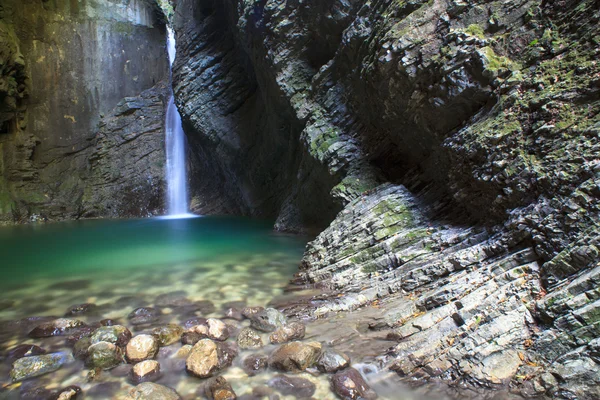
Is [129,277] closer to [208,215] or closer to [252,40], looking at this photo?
[252,40]

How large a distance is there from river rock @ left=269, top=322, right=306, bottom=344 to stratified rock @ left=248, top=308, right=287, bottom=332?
158 millimetres

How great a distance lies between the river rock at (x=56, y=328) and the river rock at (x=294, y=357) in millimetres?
3405

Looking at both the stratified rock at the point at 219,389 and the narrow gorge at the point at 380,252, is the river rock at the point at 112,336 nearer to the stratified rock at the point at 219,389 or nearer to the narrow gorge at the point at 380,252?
the narrow gorge at the point at 380,252

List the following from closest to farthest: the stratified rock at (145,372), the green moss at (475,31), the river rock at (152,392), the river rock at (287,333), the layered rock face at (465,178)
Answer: the river rock at (152,392)
the layered rock face at (465,178)
the stratified rock at (145,372)
the river rock at (287,333)
the green moss at (475,31)

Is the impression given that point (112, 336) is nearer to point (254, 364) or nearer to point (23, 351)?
point (23, 351)

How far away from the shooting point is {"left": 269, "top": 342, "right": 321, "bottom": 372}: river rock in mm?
4152

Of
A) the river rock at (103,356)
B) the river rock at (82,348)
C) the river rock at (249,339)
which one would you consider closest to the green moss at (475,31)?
the river rock at (249,339)

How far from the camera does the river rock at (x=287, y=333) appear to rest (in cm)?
489

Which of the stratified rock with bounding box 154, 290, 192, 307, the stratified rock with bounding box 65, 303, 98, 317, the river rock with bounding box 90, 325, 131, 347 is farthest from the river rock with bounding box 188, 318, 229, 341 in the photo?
the stratified rock with bounding box 65, 303, 98, 317

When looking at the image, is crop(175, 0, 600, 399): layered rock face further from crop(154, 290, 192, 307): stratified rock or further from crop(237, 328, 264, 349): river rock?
crop(154, 290, 192, 307): stratified rock

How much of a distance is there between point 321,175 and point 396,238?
222 inches

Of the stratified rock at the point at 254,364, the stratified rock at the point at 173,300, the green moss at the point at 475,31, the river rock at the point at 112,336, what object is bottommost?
the stratified rock at the point at 173,300

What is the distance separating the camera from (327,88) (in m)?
12.6

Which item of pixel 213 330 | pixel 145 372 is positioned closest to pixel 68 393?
pixel 145 372
